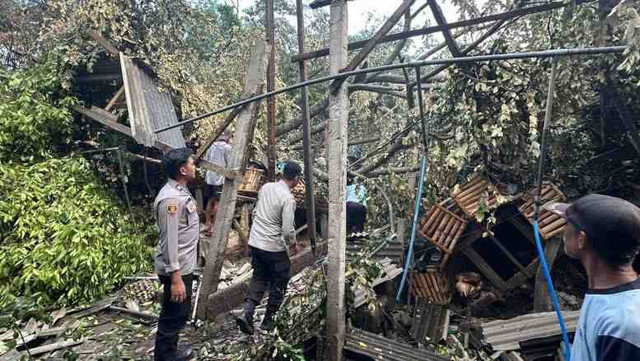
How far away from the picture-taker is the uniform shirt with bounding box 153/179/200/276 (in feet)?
11.1

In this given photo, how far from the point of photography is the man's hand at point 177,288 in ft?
11.0

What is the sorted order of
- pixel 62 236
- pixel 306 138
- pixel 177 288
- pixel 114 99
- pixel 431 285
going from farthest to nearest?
pixel 114 99, pixel 431 285, pixel 62 236, pixel 306 138, pixel 177 288

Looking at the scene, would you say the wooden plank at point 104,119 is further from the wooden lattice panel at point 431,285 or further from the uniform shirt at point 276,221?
the wooden lattice panel at point 431,285

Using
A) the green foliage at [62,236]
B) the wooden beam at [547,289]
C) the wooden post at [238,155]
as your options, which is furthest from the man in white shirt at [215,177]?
the wooden beam at [547,289]

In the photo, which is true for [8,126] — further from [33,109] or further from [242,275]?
[242,275]

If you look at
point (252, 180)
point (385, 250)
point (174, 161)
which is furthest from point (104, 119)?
point (385, 250)

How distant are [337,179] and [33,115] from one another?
6.24m

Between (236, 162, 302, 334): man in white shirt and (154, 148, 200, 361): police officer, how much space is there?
0.93 metres

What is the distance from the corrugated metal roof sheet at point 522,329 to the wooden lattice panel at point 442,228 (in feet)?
4.89

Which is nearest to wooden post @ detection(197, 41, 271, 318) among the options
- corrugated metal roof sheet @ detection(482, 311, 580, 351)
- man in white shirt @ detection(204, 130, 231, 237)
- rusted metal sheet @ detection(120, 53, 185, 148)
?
rusted metal sheet @ detection(120, 53, 185, 148)

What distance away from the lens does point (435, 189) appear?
607cm

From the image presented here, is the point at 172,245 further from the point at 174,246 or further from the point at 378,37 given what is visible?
the point at 378,37

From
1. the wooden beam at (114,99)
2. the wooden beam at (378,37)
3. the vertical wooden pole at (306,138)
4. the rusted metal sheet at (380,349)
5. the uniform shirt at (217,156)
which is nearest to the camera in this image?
the wooden beam at (378,37)

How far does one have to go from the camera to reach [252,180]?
24.6 feet
